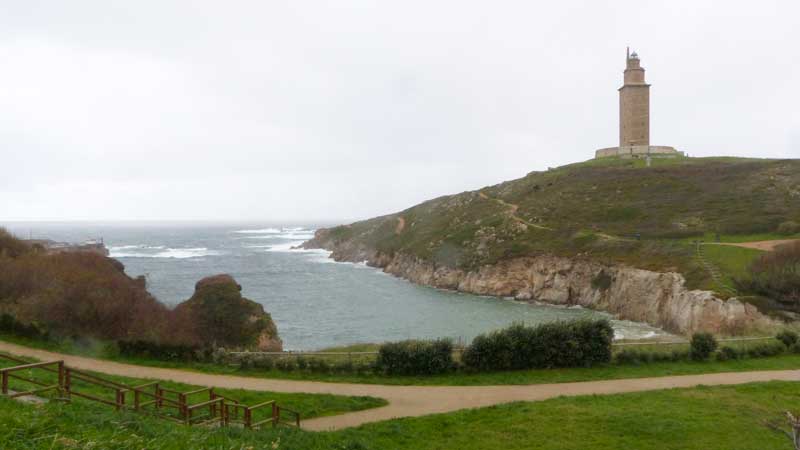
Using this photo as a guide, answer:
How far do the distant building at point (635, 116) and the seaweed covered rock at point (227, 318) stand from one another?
73.7 m

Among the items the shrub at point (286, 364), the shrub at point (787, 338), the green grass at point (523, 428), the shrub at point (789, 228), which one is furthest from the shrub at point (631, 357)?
the shrub at point (789, 228)

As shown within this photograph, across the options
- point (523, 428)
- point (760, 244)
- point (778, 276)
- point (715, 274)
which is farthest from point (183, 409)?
point (760, 244)

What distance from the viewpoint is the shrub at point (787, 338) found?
19.2 metres

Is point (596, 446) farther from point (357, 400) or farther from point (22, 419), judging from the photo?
point (22, 419)

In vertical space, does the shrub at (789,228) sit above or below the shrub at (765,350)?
above

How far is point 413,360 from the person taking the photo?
16984 mm

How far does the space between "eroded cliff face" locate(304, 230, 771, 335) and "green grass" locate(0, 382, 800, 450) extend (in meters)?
17.0

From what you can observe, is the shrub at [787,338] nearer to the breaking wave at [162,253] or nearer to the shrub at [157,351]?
the shrub at [157,351]

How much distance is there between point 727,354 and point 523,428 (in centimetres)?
1136

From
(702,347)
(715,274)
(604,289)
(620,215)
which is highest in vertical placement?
(620,215)

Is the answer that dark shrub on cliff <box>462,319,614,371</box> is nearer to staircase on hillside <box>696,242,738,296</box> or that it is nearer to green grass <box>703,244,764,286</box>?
staircase on hillside <box>696,242,738,296</box>

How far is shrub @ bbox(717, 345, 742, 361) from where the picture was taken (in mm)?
18234

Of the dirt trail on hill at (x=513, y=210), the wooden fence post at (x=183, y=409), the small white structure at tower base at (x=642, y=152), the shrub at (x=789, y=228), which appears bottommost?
the wooden fence post at (x=183, y=409)

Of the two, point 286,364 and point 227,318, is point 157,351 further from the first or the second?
point 227,318
